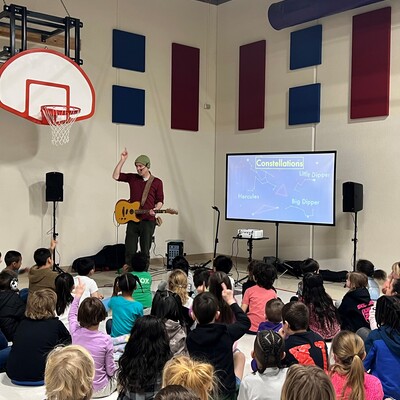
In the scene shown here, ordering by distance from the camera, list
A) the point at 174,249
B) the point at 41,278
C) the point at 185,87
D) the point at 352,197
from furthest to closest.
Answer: the point at 185,87
the point at 174,249
the point at 352,197
the point at 41,278

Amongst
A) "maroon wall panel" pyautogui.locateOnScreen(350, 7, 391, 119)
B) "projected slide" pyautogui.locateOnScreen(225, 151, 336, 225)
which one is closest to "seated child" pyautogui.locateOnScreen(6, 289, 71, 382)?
"projected slide" pyautogui.locateOnScreen(225, 151, 336, 225)

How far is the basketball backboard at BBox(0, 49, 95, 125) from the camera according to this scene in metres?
6.12

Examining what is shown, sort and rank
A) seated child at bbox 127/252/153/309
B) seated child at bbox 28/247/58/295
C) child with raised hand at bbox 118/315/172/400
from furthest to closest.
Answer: seated child at bbox 127/252/153/309 < seated child at bbox 28/247/58/295 < child with raised hand at bbox 118/315/172/400

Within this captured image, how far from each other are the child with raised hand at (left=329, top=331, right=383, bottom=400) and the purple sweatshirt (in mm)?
1342

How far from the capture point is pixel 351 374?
2.34 metres

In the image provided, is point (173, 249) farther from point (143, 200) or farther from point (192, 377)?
point (192, 377)

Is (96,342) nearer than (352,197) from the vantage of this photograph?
Yes

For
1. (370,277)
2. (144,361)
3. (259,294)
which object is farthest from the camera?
(370,277)

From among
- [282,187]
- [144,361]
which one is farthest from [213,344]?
[282,187]

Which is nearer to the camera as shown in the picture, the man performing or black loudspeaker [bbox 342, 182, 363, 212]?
black loudspeaker [bbox 342, 182, 363, 212]

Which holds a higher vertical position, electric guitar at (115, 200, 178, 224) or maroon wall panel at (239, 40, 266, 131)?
maroon wall panel at (239, 40, 266, 131)

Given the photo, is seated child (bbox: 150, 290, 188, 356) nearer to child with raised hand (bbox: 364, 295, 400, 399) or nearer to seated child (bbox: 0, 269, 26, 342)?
child with raised hand (bbox: 364, 295, 400, 399)

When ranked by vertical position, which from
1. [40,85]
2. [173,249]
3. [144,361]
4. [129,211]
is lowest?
[173,249]

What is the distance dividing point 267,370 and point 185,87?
7.47 metres
